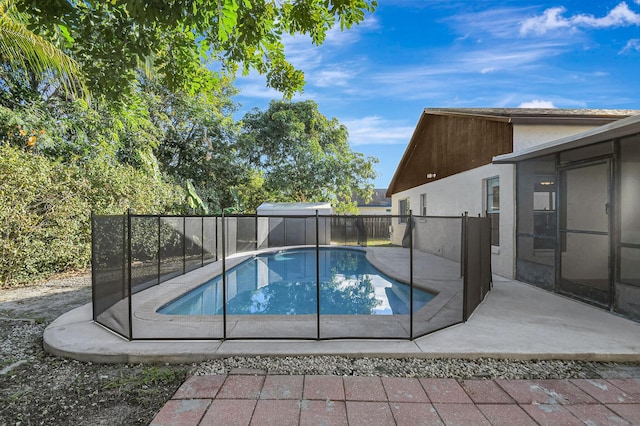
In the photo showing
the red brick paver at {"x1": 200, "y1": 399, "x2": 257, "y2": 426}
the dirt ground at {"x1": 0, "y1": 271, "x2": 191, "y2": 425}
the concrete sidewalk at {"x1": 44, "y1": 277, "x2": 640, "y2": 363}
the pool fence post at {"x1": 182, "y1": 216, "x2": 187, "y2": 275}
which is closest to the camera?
the red brick paver at {"x1": 200, "y1": 399, "x2": 257, "y2": 426}

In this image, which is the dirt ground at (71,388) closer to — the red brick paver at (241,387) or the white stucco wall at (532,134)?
the red brick paver at (241,387)

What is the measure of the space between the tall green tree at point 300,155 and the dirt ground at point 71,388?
49.5ft

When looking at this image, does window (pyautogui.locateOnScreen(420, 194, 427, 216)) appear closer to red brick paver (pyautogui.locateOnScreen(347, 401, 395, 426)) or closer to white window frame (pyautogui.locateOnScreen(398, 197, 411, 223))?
white window frame (pyautogui.locateOnScreen(398, 197, 411, 223))

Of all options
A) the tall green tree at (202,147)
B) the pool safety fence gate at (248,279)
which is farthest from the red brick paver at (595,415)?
the tall green tree at (202,147)

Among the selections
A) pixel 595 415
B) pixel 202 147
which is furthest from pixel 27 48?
pixel 202 147

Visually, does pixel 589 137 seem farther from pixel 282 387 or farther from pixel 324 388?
pixel 282 387

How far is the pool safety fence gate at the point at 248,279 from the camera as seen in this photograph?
384 centimetres

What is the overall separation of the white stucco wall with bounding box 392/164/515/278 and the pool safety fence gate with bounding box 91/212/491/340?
71 centimetres

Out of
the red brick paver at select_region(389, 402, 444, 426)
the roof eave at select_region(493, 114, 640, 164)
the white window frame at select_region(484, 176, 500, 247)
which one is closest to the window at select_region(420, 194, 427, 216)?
the white window frame at select_region(484, 176, 500, 247)

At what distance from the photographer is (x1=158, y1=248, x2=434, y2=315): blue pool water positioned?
19.1 ft

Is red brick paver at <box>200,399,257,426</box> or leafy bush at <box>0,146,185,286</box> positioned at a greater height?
leafy bush at <box>0,146,185,286</box>

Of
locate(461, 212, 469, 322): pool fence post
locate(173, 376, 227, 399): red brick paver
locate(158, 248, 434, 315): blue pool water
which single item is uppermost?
locate(461, 212, 469, 322): pool fence post

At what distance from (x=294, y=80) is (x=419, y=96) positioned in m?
10.7

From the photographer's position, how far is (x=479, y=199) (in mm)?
8375
